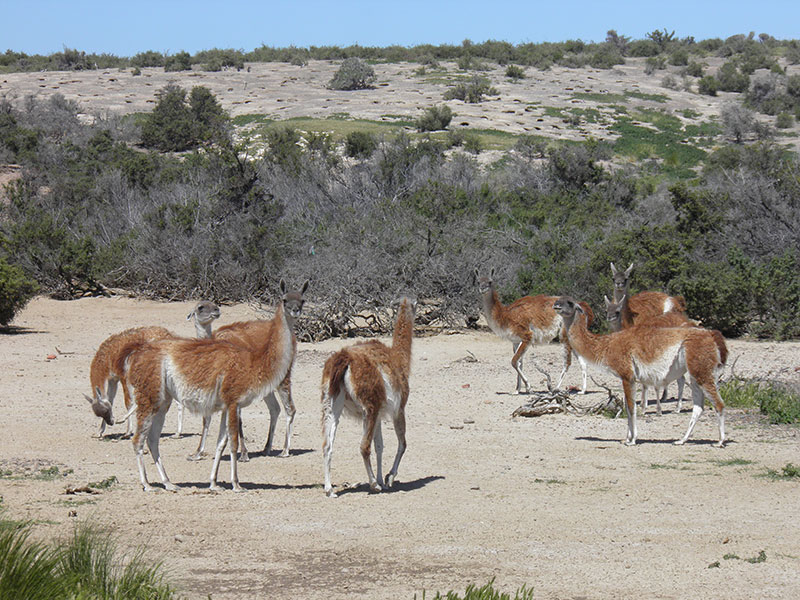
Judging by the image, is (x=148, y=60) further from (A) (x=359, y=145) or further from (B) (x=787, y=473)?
(B) (x=787, y=473)

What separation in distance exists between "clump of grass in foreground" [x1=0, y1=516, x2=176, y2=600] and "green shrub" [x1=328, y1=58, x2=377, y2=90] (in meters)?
58.3

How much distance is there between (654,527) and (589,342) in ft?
15.1

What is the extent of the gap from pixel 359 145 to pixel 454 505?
1189 inches

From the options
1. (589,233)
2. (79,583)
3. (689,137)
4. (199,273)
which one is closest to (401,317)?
(79,583)

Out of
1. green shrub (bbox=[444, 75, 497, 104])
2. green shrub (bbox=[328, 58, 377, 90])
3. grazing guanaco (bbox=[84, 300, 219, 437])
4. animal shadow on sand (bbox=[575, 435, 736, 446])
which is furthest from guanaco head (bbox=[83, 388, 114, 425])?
green shrub (bbox=[328, 58, 377, 90])

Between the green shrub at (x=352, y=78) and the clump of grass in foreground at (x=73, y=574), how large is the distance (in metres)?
58.3

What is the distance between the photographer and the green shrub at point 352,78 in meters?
62.8

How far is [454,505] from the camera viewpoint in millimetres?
8922

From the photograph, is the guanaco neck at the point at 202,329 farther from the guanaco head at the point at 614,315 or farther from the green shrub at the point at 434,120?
the green shrub at the point at 434,120

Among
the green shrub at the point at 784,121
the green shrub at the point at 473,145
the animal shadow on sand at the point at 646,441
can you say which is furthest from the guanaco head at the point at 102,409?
the green shrub at the point at 784,121

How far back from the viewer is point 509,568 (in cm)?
693

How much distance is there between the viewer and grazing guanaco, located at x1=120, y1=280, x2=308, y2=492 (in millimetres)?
9328

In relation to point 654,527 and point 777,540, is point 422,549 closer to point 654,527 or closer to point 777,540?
point 654,527

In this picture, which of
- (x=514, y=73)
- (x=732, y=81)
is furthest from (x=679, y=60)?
(x=514, y=73)
